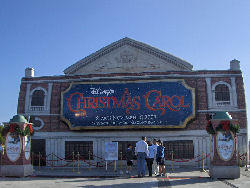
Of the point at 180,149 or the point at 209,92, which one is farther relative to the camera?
the point at 209,92

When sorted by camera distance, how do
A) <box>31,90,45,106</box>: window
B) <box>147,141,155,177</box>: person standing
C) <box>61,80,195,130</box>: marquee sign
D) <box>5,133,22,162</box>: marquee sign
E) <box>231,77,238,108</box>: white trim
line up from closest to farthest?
1. <box>147,141,155,177</box>: person standing
2. <box>5,133,22,162</box>: marquee sign
3. <box>231,77,238,108</box>: white trim
4. <box>61,80,195,130</box>: marquee sign
5. <box>31,90,45,106</box>: window

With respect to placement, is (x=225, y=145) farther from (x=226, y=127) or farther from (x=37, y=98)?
(x=37, y=98)

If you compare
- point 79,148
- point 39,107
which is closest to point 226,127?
point 79,148

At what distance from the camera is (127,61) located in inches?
993

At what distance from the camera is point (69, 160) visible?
23.8 meters

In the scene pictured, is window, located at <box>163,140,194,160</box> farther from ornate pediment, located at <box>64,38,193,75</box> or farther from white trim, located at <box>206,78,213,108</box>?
ornate pediment, located at <box>64,38,193,75</box>

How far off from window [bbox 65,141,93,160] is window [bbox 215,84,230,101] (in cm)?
1070

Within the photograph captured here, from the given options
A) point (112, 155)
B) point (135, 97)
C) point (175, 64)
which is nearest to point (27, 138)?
point (112, 155)

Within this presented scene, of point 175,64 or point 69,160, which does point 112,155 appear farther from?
point 175,64

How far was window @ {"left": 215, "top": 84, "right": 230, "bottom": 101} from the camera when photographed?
2328 centimetres

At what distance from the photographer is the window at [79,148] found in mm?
24016

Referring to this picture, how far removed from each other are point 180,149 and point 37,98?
12.5m

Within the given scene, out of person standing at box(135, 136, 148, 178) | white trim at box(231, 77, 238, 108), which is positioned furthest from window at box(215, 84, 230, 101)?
person standing at box(135, 136, 148, 178)

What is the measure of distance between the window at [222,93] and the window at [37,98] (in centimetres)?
1423
